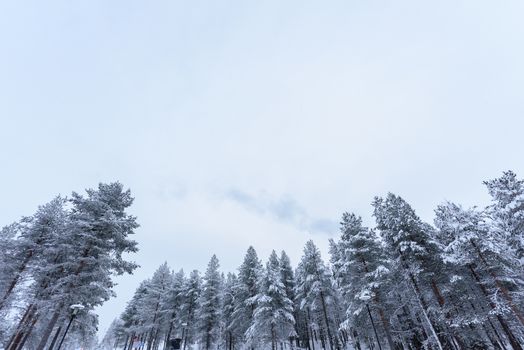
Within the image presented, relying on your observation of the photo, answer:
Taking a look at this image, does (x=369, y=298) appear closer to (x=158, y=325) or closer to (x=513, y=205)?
(x=513, y=205)

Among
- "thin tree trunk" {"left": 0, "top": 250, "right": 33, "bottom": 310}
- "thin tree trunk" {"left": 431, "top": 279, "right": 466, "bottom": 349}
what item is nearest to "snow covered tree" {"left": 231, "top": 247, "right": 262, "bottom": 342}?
"thin tree trunk" {"left": 431, "top": 279, "right": 466, "bottom": 349}

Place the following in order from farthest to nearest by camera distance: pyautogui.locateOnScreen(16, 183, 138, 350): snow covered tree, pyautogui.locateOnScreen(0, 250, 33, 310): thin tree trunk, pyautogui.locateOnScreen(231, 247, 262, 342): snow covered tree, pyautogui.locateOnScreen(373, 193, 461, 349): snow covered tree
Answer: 1. pyautogui.locateOnScreen(231, 247, 262, 342): snow covered tree
2. pyautogui.locateOnScreen(373, 193, 461, 349): snow covered tree
3. pyautogui.locateOnScreen(0, 250, 33, 310): thin tree trunk
4. pyautogui.locateOnScreen(16, 183, 138, 350): snow covered tree

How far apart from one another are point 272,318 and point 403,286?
1438cm

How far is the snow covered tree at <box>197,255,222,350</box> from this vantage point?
3459 centimetres

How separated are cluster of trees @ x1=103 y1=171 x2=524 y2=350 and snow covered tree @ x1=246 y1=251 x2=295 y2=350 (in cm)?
12

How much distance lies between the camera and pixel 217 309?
35812 millimetres

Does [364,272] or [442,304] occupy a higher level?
[364,272]

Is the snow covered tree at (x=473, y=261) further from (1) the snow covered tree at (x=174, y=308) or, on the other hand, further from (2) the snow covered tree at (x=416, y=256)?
(1) the snow covered tree at (x=174, y=308)

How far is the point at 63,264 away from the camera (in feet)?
61.3

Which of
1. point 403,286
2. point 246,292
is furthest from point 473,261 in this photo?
point 246,292

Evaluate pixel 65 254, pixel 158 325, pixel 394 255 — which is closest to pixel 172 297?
pixel 158 325

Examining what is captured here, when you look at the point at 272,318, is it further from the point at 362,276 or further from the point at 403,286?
the point at 403,286

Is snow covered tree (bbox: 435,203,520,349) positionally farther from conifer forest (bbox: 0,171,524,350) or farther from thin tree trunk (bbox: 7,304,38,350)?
thin tree trunk (bbox: 7,304,38,350)

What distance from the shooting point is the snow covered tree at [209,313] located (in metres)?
34.6
